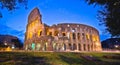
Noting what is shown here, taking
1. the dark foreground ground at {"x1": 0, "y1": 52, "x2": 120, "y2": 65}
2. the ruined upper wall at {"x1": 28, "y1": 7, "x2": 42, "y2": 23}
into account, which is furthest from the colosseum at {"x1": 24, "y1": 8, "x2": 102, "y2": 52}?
the dark foreground ground at {"x1": 0, "y1": 52, "x2": 120, "y2": 65}

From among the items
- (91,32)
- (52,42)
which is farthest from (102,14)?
(91,32)

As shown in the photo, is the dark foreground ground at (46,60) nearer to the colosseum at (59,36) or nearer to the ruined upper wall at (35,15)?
the colosseum at (59,36)

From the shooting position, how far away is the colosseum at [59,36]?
270 feet

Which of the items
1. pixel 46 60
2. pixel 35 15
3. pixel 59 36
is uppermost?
pixel 35 15

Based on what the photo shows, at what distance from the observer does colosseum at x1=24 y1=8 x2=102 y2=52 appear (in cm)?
8231

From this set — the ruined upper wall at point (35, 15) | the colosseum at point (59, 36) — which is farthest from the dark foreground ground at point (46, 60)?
the ruined upper wall at point (35, 15)

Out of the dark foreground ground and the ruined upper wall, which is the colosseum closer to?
the ruined upper wall

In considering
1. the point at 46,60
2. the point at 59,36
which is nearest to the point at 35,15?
the point at 59,36

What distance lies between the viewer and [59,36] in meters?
84.5

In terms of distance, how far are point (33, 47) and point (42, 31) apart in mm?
8171

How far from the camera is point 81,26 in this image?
3536 inches

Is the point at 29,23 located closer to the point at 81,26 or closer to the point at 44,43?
the point at 44,43

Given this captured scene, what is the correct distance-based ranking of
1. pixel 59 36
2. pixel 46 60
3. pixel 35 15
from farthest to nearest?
pixel 35 15 < pixel 59 36 < pixel 46 60

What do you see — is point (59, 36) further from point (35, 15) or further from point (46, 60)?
point (46, 60)
